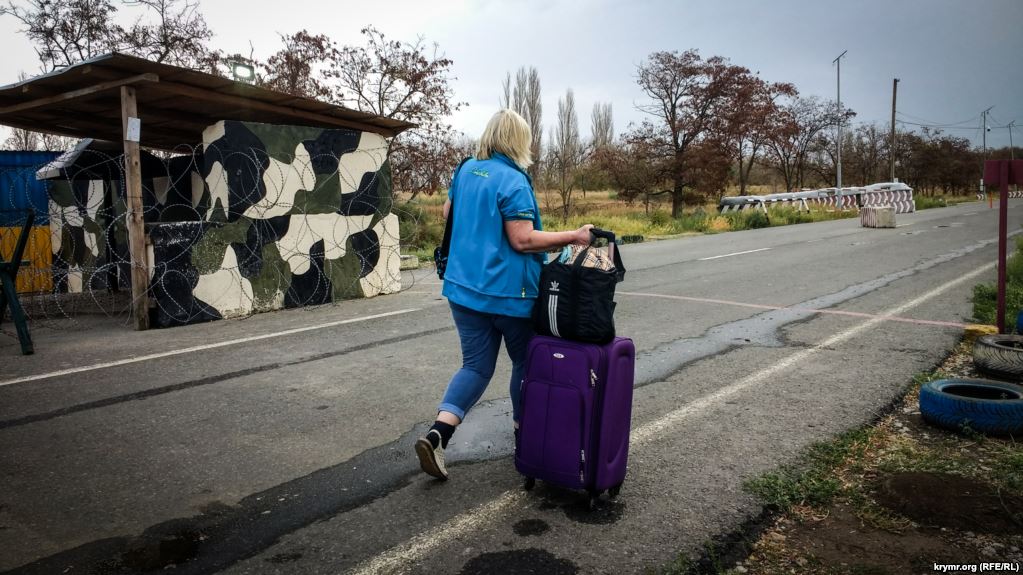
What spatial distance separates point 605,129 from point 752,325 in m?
48.9

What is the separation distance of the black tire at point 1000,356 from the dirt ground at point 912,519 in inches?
50.6

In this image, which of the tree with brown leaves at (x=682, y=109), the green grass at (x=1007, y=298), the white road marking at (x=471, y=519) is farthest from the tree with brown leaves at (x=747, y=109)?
the white road marking at (x=471, y=519)

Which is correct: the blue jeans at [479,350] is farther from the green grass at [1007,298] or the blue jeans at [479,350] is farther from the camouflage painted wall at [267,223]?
the camouflage painted wall at [267,223]

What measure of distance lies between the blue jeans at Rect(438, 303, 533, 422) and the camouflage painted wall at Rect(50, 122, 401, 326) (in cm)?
584

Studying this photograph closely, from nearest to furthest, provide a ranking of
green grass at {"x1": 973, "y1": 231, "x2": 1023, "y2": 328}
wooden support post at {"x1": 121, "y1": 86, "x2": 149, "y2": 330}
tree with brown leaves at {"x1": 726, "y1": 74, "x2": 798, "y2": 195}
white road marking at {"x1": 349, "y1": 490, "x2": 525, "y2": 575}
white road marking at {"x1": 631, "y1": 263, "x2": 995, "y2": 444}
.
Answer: white road marking at {"x1": 349, "y1": 490, "x2": 525, "y2": 575}
white road marking at {"x1": 631, "y1": 263, "x2": 995, "y2": 444}
green grass at {"x1": 973, "y1": 231, "x2": 1023, "y2": 328}
wooden support post at {"x1": 121, "y1": 86, "x2": 149, "y2": 330}
tree with brown leaves at {"x1": 726, "y1": 74, "x2": 798, "y2": 195}

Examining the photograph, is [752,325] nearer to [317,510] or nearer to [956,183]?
[317,510]

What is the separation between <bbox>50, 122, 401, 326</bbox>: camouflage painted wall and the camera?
8219 mm

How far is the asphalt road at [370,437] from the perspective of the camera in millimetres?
2908

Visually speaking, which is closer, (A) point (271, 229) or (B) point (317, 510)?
(B) point (317, 510)

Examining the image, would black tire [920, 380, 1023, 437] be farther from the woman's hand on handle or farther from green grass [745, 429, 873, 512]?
the woman's hand on handle

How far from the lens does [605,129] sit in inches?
2135

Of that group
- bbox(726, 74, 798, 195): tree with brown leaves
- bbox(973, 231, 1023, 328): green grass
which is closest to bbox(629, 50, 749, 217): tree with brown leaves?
bbox(726, 74, 798, 195): tree with brown leaves

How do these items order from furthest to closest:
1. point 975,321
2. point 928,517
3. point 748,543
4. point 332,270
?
point 332,270 → point 975,321 → point 928,517 → point 748,543

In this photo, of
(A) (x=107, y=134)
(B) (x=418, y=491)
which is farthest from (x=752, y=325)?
(A) (x=107, y=134)
